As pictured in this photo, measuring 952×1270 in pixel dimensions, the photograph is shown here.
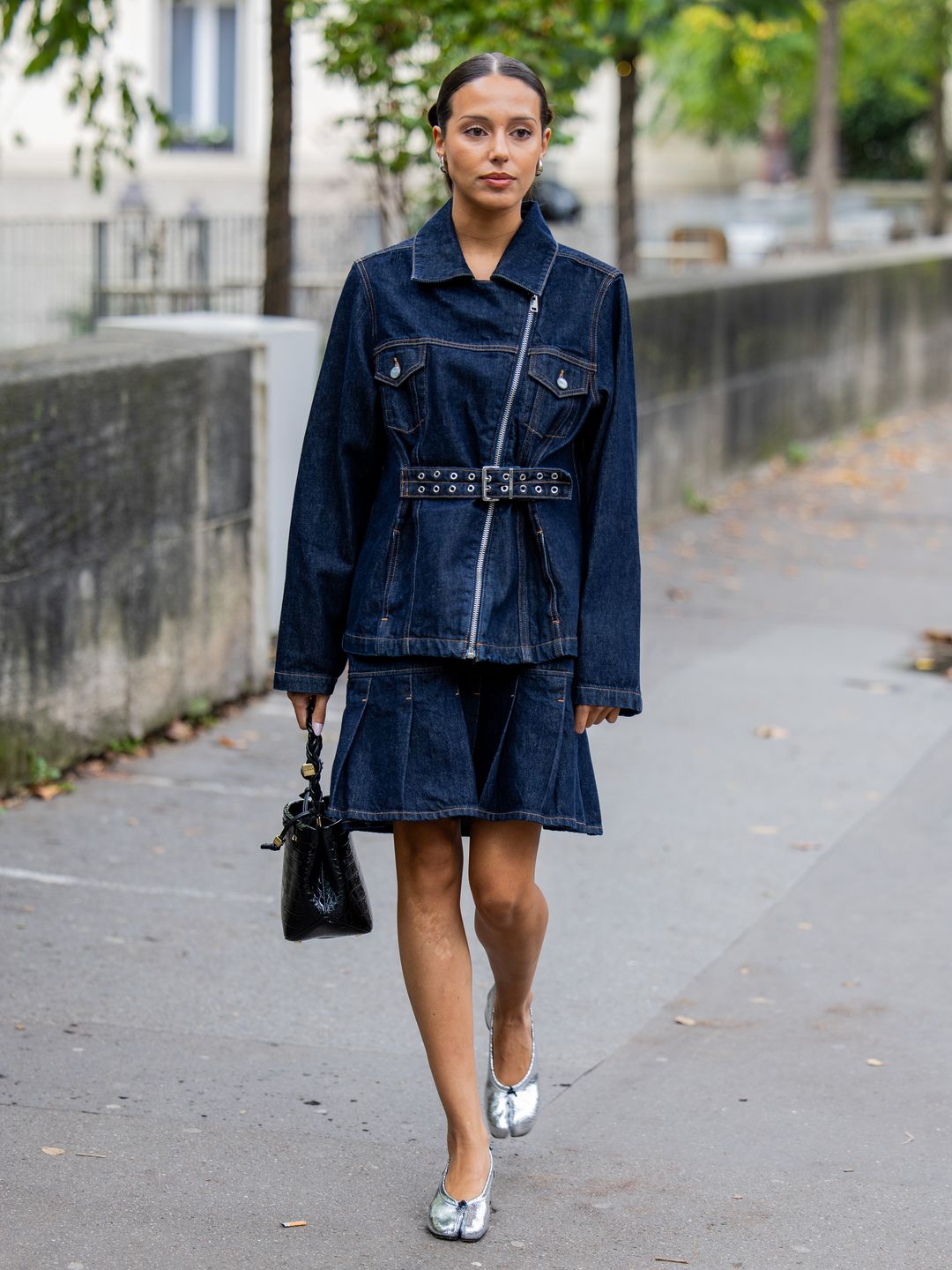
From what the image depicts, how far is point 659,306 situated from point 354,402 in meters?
7.81

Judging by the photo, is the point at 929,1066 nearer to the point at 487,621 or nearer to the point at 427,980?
the point at 427,980

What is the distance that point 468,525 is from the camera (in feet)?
10.8

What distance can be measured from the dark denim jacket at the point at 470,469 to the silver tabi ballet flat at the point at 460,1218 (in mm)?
886

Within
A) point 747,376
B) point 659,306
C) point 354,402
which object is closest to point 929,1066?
point 354,402

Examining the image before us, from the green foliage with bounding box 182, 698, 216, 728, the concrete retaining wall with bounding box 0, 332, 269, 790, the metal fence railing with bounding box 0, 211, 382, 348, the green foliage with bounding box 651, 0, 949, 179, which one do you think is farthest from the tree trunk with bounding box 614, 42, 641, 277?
the green foliage with bounding box 182, 698, 216, 728

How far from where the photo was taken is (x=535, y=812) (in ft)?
10.8

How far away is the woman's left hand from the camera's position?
3383 millimetres

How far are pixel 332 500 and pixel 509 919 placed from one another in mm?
788

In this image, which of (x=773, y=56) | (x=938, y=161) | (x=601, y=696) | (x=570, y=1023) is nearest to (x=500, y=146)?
(x=601, y=696)

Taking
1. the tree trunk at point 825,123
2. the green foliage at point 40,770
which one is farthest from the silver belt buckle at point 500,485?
the tree trunk at point 825,123

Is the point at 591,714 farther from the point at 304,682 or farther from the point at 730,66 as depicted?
the point at 730,66

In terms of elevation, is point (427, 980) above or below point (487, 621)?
below

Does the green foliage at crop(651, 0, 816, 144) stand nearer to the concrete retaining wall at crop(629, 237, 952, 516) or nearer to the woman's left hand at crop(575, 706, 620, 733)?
the concrete retaining wall at crop(629, 237, 952, 516)

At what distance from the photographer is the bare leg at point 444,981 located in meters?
3.38
